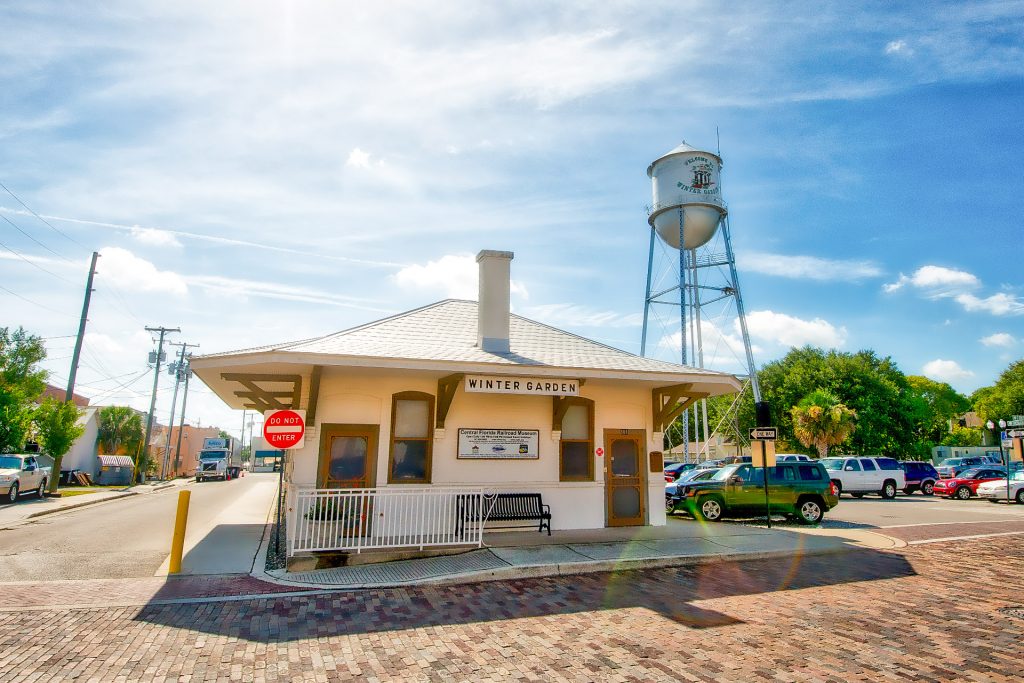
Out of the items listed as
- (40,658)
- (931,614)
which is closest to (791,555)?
(931,614)

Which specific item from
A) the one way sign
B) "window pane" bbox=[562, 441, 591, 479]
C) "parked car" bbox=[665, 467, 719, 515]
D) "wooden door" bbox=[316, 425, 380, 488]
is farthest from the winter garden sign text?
"parked car" bbox=[665, 467, 719, 515]

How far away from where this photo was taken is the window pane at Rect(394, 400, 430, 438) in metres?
11.6

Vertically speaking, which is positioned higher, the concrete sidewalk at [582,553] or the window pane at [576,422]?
the window pane at [576,422]

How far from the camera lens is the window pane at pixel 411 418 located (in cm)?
1163

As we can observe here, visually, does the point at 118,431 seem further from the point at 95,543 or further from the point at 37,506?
the point at 95,543

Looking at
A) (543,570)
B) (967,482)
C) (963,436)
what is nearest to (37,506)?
(543,570)

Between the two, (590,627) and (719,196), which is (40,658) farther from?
(719,196)

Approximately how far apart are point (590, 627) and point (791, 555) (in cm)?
593

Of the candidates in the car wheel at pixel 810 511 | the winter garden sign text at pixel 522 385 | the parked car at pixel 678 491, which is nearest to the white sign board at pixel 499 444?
the winter garden sign text at pixel 522 385

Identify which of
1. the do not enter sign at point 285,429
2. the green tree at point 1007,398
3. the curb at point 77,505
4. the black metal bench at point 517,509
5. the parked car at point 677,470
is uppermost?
the green tree at point 1007,398

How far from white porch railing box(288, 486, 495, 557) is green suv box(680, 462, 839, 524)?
828 centimetres

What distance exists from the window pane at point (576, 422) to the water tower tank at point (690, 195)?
69.2ft

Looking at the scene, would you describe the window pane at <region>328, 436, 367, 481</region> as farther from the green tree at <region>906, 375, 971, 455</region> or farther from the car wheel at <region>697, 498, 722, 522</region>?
the green tree at <region>906, 375, 971, 455</region>

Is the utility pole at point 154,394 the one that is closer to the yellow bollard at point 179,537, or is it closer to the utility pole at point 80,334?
the utility pole at point 80,334
